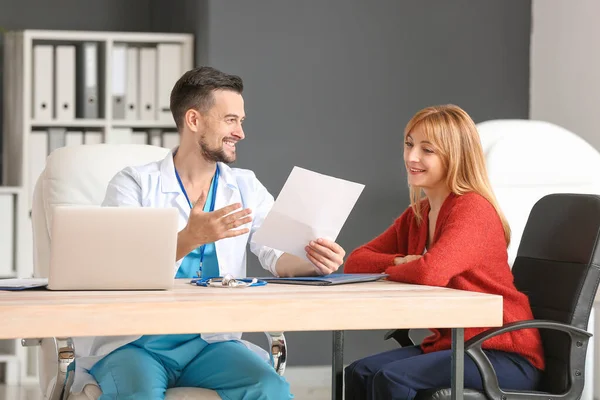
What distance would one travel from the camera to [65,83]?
4047 millimetres

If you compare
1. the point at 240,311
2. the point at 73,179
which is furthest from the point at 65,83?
the point at 240,311

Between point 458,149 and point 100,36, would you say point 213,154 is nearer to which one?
point 458,149

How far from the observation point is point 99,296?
64.1 inches

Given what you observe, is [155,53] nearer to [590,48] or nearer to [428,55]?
[428,55]

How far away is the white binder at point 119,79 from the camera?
405 centimetres

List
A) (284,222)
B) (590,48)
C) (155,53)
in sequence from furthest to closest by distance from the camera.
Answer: (155,53) < (590,48) < (284,222)

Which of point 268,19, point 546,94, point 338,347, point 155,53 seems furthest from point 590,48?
point 338,347

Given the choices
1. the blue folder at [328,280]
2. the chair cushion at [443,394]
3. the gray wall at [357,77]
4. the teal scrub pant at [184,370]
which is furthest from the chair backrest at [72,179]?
the gray wall at [357,77]

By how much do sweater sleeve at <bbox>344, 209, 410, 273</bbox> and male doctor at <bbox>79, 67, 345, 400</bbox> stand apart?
21 centimetres

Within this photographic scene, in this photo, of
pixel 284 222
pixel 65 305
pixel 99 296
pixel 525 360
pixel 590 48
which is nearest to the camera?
pixel 65 305

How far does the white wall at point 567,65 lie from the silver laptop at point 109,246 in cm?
254

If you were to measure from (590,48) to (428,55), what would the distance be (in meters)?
0.70

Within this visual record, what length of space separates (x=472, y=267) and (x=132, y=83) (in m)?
2.29

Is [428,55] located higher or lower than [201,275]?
higher
